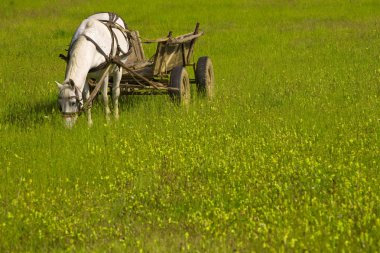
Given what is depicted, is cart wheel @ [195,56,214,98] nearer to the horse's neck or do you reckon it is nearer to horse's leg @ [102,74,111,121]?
horse's leg @ [102,74,111,121]

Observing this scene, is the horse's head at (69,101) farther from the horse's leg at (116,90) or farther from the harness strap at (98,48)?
the horse's leg at (116,90)

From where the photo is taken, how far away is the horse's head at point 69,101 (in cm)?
883

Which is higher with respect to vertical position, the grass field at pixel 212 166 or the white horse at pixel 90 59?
the white horse at pixel 90 59

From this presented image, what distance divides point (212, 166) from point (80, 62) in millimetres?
3275

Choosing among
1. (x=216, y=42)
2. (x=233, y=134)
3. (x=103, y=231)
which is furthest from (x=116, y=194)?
(x=216, y=42)

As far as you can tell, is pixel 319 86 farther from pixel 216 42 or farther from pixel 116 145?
pixel 216 42

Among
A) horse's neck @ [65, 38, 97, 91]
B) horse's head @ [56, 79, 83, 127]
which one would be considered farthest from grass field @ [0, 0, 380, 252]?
horse's neck @ [65, 38, 97, 91]

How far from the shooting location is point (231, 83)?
531 inches

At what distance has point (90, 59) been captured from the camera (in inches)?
376

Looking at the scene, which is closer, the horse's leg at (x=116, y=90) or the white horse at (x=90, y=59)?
the white horse at (x=90, y=59)

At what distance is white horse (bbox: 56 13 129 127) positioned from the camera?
29.3 feet

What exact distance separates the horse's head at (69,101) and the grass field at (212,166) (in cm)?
28

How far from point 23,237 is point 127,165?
1.93 metres

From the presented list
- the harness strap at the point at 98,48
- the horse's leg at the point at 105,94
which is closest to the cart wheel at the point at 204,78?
the horse's leg at the point at 105,94
